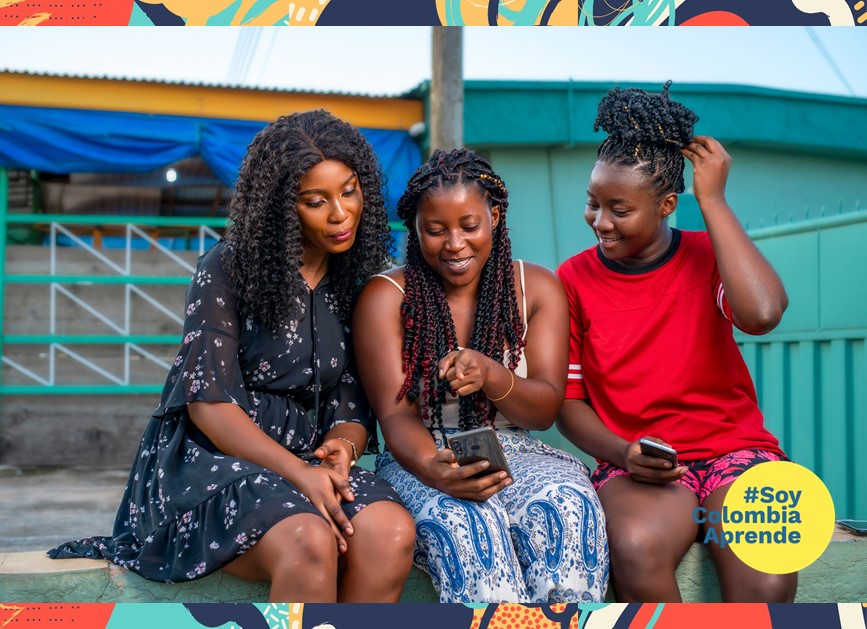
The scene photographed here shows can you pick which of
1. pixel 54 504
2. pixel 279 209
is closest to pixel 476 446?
Answer: pixel 279 209

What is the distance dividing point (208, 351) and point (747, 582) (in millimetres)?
1499

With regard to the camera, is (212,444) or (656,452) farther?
(212,444)

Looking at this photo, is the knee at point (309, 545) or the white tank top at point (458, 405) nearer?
the knee at point (309, 545)

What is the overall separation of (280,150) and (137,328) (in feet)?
21.0

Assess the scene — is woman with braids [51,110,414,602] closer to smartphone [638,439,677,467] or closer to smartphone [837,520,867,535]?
smartphone [638,439,677,467]

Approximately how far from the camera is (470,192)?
2.77m

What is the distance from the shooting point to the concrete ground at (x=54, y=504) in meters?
5.46

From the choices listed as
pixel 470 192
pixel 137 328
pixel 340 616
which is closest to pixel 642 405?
pixel 470 192

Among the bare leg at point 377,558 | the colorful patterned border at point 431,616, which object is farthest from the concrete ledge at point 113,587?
the colorful patterned border at point 431,616

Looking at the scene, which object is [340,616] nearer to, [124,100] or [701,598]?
[701,598]

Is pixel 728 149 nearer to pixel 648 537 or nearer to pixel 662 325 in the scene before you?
pixel 662 325

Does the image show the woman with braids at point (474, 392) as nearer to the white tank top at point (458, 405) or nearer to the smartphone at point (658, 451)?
the white tank top at point (458, 405)

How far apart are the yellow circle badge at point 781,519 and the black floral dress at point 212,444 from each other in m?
0.86

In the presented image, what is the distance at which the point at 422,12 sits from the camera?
1.86 meters
